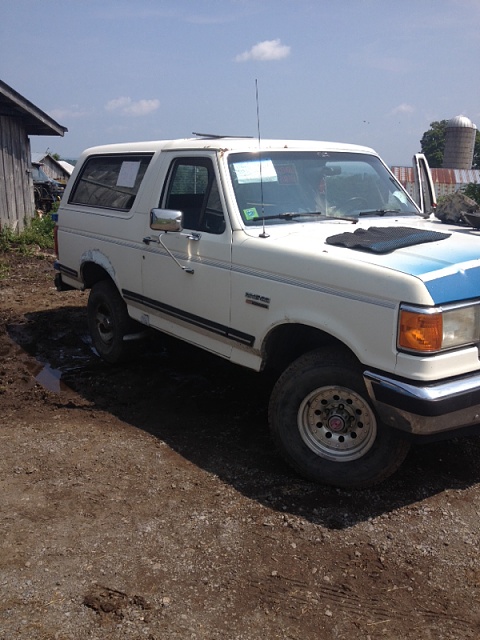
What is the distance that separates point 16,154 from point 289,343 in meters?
11.3

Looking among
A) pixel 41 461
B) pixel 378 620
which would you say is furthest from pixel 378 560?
pixel 41 461

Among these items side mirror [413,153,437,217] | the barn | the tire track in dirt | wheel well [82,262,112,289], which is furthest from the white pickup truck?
the barn

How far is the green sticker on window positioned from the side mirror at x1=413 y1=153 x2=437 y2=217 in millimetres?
1920

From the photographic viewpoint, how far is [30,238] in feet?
43.2

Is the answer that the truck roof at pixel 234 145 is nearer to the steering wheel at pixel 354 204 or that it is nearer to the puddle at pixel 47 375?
the steering wheel at pixel 354 204

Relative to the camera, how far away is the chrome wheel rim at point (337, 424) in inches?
145

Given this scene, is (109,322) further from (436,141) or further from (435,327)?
(436,141)

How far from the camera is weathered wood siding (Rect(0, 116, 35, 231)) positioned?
13.0 metres

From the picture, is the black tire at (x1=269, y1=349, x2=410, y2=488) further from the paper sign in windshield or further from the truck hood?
the paper sign in windshield

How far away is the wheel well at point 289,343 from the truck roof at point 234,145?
1.54 m

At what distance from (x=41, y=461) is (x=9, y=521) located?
0.76m

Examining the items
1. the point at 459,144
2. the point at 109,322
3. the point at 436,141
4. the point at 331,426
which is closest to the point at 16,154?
the point at 109,322

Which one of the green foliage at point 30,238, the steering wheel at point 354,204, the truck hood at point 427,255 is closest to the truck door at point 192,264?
the truck hood at point 427,255

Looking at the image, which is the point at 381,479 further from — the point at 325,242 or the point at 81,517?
the point at 81,517
